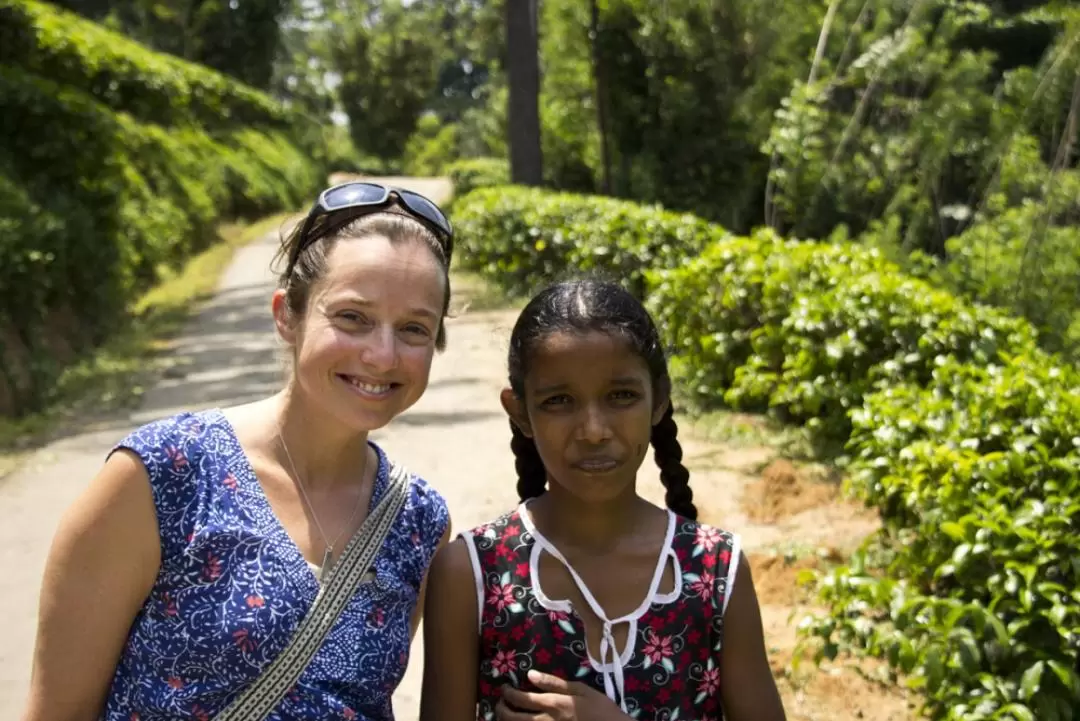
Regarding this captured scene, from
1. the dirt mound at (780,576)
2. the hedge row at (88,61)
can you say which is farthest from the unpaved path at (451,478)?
the hedge row at (88,61)

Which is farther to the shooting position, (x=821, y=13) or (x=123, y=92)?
(x=821, y=13)

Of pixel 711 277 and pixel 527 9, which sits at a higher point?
pixel 527 9

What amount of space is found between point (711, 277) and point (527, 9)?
34.6ft

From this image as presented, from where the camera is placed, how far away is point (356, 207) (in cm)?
220

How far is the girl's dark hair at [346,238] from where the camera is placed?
7.11ft

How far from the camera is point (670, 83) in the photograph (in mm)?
20062

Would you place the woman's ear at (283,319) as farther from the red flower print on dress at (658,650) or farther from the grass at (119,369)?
the grass at (119,369)

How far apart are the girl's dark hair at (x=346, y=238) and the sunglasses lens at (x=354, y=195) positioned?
3cm

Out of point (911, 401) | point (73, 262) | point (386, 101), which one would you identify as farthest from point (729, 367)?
point (386, 101)

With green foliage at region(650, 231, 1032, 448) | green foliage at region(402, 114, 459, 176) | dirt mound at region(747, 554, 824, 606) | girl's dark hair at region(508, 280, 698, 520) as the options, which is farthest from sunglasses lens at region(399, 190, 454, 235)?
green foliage at region(402, 114, 459, 176)

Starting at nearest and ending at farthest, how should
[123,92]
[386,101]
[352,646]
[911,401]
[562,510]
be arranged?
[352,646], [562,510], [911,401], [123,92], [386,101]

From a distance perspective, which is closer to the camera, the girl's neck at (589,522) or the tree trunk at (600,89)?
the girl's neck at (589,522)

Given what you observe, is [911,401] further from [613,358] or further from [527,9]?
[527,9]

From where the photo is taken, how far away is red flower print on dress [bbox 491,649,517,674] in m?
2.09
